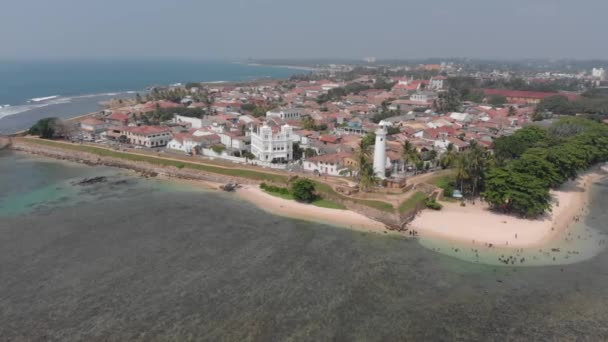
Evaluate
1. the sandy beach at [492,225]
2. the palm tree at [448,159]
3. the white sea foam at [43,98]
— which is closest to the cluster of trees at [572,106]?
the palm tree at [448,159]

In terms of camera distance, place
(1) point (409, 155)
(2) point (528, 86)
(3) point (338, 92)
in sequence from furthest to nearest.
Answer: (2) point (528, 86)
(3) point (338, 92)
(1) point (409, 155)

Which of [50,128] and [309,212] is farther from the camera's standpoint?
[50,128]

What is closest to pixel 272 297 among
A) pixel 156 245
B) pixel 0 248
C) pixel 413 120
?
pixel 156 245

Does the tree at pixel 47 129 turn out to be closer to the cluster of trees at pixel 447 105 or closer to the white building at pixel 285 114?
the white building at pixel 285 114

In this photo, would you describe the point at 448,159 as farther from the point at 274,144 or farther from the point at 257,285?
the point at 257,285

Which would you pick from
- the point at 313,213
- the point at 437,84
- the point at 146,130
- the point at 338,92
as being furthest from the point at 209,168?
the point at 437,84

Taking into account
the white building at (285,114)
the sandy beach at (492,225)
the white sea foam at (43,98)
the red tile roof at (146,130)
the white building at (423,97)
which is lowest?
the sandy beach at (492,225)
